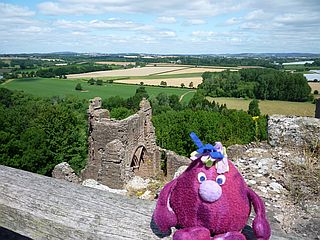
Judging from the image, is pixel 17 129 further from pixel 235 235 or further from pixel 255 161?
pixel 235 235

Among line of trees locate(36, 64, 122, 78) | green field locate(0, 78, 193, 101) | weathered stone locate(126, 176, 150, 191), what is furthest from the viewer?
line of trees locate(36, 64, 122, 78)

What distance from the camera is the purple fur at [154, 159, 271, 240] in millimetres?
1544

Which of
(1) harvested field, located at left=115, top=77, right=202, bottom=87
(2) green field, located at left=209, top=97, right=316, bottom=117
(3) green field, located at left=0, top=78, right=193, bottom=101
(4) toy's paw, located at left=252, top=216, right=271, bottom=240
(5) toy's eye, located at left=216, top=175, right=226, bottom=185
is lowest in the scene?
(2) green field, located at left=209, top=97, right=316, bottom=117

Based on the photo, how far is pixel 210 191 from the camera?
1.56 metres

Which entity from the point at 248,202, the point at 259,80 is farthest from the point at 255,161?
the point at 259,80

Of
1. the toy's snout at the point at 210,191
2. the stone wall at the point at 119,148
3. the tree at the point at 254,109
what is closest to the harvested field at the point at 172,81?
the tree at the point at 254,109

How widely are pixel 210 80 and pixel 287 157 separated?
61.3m

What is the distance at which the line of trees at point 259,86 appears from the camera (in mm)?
50906

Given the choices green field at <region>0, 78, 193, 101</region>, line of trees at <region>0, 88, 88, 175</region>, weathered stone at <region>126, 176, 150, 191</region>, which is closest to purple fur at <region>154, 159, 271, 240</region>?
weathered stone at <region>126, 176, 150, 191</region>

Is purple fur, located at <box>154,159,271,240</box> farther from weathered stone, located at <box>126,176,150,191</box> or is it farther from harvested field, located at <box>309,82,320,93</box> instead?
harvested field, located at <box>309,82,320,93</box>

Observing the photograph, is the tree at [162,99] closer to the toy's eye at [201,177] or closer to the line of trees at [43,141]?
the line of trees at [43,141]

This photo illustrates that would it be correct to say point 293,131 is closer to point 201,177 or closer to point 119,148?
point 201,177

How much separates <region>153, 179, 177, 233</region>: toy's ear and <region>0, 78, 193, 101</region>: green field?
180ft

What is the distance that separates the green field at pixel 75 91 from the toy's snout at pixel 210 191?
55.1m
